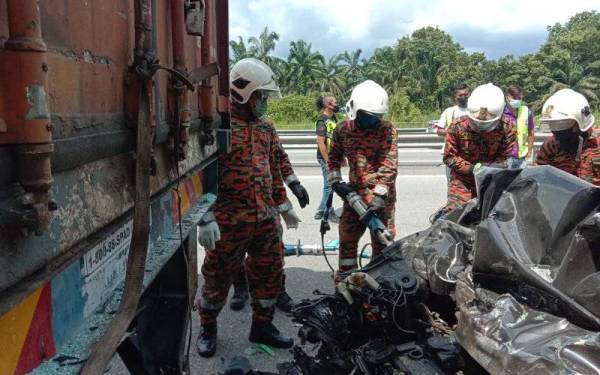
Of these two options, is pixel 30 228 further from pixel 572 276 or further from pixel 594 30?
pixel 594 30

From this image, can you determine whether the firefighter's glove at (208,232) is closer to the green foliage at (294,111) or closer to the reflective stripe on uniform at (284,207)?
the reflective stripe on uniform at (284,207)

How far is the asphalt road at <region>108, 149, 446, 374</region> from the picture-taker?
3572 mm

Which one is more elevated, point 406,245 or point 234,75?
point 234,75

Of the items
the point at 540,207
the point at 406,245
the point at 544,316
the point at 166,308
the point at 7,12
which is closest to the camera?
the point at 7,12

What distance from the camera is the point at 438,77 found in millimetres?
51625

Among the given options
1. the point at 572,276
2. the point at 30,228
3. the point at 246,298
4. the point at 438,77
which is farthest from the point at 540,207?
the point at 438,77

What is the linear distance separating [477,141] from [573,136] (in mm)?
777

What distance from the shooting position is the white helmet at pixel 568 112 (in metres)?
4.11

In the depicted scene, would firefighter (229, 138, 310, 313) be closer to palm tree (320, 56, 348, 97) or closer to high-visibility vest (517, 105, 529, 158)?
high-visibility vest (517, 105, 529, 158)

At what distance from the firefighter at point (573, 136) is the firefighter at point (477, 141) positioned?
0.39m

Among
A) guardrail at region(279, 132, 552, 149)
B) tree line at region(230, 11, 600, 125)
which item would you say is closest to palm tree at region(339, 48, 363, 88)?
tree line at region(230, 11, 600, 125)

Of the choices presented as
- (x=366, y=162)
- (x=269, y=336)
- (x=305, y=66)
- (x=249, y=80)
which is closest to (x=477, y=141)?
(x=366, y=162)

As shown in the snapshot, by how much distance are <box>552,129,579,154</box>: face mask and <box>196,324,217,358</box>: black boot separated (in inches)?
122

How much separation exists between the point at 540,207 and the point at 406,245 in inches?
30.8
